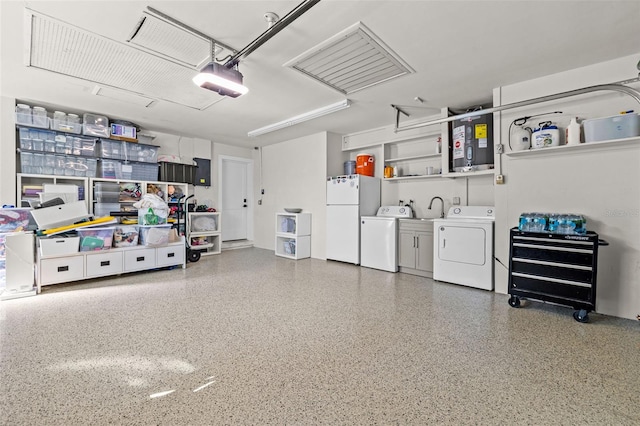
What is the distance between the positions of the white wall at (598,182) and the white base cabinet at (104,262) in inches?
201

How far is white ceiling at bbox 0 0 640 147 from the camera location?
2158 mm

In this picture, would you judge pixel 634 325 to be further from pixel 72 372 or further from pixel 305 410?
pixel 72 372

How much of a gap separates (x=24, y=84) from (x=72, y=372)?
12.4 ft

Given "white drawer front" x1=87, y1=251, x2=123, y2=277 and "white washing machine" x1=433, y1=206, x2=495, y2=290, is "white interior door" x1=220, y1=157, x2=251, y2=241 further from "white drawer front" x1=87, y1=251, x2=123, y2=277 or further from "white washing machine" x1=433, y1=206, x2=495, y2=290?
"white washing machine" x1=433, y1=206, x2=495, y2=290

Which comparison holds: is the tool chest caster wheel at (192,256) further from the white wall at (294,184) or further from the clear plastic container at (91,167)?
the clear plastic container at (91,167)

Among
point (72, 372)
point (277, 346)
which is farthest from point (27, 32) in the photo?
point (277, 346)

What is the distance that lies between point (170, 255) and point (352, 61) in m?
4.04

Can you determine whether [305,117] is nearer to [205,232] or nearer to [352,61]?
[352,61]

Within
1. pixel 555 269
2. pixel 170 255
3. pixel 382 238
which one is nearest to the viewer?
pixel 555 269

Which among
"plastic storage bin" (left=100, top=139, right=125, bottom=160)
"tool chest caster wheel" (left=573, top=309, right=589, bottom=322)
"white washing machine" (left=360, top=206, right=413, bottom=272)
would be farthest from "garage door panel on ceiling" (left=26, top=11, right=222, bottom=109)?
"tool chest caster wheel" (left=573, top=309, right=589, bottom=322)

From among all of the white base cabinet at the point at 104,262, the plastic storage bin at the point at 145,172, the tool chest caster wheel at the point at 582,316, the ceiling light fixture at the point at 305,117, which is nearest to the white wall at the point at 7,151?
the white base cabinet at the point at 104,262

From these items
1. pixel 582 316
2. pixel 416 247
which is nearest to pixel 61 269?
pixel 416 247

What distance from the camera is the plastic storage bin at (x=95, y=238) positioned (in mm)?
3896

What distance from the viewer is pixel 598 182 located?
2.95 metres
